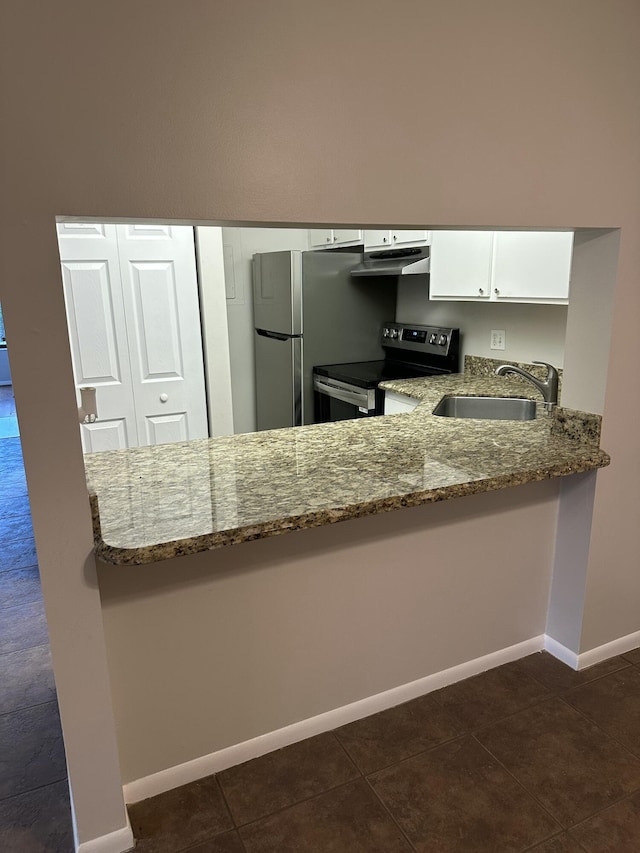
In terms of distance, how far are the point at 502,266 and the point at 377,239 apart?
3.40 ft

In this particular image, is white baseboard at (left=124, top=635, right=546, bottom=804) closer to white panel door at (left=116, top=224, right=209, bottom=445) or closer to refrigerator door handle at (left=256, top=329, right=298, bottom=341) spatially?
white panel door at (left=116, top=224, right=209, bottom=445)

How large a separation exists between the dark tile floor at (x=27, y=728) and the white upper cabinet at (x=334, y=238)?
2.55 meters

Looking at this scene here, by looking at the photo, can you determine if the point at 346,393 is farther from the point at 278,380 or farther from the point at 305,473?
the point at 305,473

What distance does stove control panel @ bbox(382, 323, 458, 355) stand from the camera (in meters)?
3.49

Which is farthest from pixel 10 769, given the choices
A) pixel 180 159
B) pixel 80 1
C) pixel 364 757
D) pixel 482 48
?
pixel 482 48

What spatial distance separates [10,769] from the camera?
1859mm

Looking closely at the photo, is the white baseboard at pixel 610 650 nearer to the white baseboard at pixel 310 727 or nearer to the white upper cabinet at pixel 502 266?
the white baseboard at pixel 310 727

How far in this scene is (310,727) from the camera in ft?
6.40

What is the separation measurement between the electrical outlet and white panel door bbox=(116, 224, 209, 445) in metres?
1.72

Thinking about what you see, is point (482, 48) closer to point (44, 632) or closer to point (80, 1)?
point (80, 1)

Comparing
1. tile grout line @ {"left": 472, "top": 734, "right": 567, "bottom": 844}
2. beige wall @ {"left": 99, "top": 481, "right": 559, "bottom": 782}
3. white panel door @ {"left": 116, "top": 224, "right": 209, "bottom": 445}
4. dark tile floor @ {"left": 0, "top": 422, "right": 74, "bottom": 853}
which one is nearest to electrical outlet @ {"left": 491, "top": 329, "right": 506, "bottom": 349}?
beige wall @ {"left": 99, "top": 481, "right": 559, "bottom": 782}

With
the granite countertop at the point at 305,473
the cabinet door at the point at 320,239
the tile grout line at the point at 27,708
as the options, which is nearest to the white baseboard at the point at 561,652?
the granite countertop at the point at 305,473

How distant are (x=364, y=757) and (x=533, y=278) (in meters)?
2.00

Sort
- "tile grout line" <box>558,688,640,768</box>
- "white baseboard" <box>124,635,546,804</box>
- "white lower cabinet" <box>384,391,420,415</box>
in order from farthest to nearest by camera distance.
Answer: "white lower cabinet" <box>384,391,420,415</box>, "tile grout line" <box>558,688,640,768</box>, "white baseboard" <box>124,635,546,804</box>
